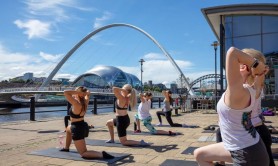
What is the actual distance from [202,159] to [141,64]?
5374 centimetres

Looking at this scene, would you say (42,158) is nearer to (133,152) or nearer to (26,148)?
(26,148)

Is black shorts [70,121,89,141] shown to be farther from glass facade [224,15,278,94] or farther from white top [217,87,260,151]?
glass facade [224,15,278,94]

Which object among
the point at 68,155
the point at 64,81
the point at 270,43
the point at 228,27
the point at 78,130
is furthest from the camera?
the point at 64,81

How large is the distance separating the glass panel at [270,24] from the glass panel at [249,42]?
862mm

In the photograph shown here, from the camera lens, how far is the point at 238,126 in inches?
113

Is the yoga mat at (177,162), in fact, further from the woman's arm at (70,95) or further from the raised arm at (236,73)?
the raised arm at (236,73)

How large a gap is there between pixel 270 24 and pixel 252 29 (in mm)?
1419

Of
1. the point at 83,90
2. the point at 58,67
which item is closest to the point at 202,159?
the point at 83,90

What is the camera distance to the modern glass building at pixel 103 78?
11438cm

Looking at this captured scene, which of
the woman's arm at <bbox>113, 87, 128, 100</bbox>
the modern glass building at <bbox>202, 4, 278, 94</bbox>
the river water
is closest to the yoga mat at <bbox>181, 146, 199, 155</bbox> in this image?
the woman's arm at <bbox>113, 87, 128, 100</bbox>

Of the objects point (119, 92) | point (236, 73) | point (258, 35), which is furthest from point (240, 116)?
point (258, 35)

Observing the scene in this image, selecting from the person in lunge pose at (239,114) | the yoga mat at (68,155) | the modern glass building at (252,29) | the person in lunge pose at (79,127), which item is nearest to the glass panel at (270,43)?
the modern glass building at (252,29)

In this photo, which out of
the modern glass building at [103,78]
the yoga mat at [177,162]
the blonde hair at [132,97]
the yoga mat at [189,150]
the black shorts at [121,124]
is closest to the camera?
the yoga mat at [177,162]

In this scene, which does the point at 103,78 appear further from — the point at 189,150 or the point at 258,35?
the point at 189,150
